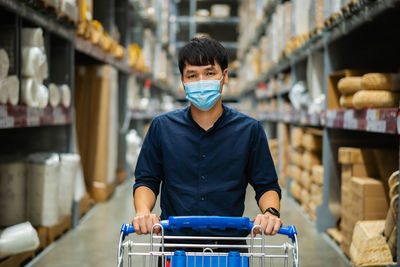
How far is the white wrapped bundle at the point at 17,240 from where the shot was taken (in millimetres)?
2619

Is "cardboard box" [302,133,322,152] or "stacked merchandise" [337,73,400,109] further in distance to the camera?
"cardboard box" [302,133,322,152]

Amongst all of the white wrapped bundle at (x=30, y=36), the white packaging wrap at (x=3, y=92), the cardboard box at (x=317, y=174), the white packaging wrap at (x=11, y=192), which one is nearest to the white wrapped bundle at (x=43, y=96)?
the white wrapped bundle at (x=30, y=36)

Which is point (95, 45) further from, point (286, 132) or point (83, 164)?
point (286, 132)

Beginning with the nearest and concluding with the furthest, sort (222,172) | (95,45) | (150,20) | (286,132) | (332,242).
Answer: (222,172) < (332,242) < (95,45) < (286,132) < (150,20)

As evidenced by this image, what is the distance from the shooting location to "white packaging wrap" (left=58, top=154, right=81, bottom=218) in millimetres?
3777

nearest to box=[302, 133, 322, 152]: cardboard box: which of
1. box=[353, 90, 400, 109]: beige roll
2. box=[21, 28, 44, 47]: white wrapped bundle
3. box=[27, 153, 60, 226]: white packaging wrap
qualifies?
box=[353, 90, 400, 109]: beige roll

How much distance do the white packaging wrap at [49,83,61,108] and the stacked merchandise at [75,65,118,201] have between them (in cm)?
154

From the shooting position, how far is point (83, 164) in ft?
17.8

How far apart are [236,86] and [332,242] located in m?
12.2

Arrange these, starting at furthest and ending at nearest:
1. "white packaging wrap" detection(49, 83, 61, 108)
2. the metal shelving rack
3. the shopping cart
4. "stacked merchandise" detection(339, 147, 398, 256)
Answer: "white packaging wrap" detection(49, 83, 61, 108)
the metal shelving rack
"stacked merchandise" detection(339, 147, 398, 256)
the shopping cart

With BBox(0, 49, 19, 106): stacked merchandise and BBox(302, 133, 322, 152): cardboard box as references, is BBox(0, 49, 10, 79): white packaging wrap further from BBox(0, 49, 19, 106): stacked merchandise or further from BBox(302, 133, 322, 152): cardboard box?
BBox(302, 133, 322, 152): cardboard box

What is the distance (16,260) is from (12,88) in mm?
1098

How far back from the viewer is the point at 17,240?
2666mm

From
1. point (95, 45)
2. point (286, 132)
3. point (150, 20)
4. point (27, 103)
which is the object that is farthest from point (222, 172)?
point (150, 20)
